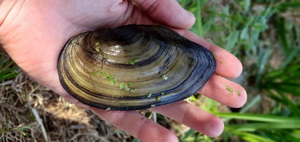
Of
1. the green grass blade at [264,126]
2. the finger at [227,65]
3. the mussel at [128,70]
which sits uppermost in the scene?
the mussel at [128,70]

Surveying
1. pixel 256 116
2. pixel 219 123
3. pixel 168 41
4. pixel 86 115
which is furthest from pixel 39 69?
pixel 256 116

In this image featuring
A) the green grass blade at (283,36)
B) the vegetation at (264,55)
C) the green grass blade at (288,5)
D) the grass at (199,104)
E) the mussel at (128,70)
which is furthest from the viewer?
the green grass blade at (283,36)

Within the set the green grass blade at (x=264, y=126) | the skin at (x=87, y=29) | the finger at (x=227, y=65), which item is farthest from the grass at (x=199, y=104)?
the finger at (x=227, y=65)

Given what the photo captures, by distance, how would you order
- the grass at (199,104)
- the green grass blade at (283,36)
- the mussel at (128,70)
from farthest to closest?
the green grass blade at (283,36) → the grass at (199,104) → the mussel at (128,70)

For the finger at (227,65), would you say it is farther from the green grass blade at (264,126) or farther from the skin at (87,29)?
the green grass blade at (264,126)

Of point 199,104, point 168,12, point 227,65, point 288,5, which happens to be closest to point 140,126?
point 227,65

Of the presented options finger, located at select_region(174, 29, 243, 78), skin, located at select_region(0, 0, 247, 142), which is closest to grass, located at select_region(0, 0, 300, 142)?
skin, located at select_region(0, 0, 247, 142)

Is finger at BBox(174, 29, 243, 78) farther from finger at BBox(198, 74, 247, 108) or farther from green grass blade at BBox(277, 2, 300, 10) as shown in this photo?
green grass blade at BBox(277, 2, 300, 10)
